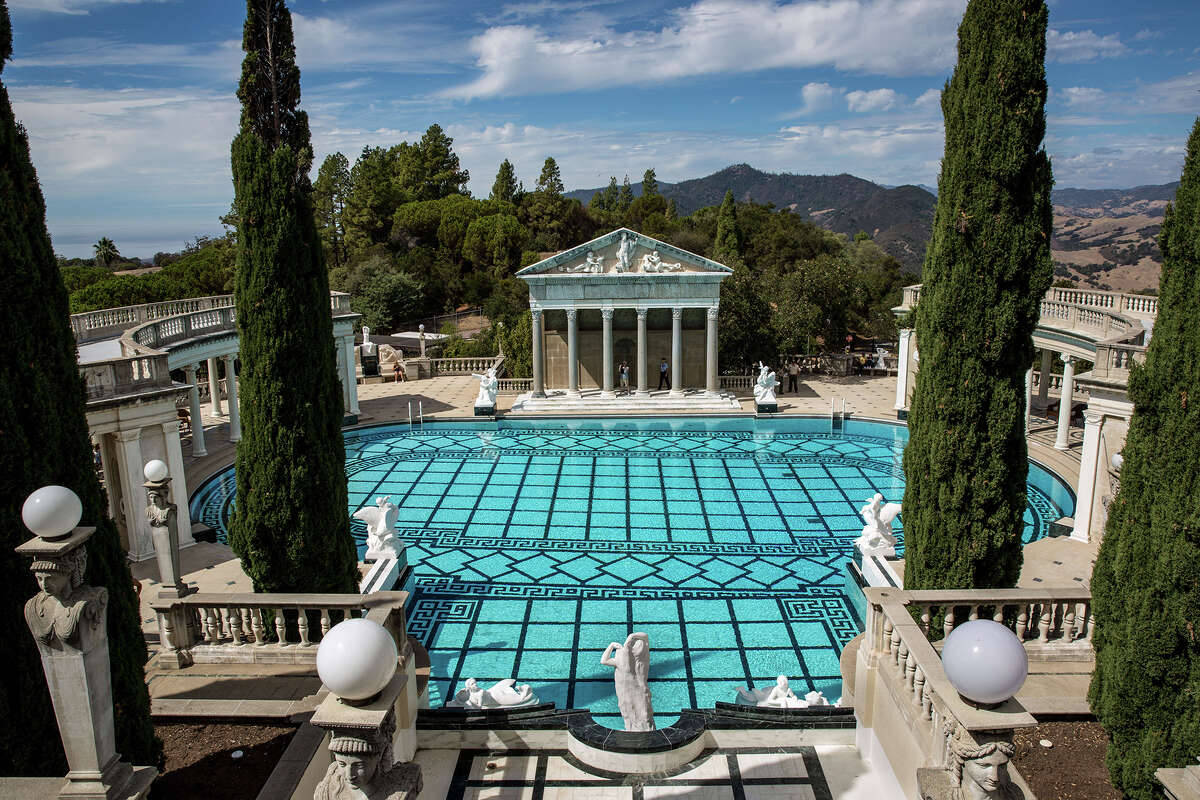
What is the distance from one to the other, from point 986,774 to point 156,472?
8.48 metres

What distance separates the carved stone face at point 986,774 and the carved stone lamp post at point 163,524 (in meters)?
7.87

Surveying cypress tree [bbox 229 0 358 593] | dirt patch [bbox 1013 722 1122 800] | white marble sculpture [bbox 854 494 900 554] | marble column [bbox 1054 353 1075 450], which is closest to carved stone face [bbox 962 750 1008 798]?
dirt patch [bbox 1013 722 1122 800]

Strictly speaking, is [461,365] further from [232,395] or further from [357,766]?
[357,766]

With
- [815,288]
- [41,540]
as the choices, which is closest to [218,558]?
[41,540]

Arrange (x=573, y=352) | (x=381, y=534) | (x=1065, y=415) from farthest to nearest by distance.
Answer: (x=573, y=352)
(x=1065, y=415)
(x=381, y=534)

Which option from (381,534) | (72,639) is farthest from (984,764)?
(381,534)

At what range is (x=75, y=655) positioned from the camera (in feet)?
15.0

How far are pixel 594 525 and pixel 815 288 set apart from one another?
21.7 meters

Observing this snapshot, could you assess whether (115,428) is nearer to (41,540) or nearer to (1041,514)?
(41,540)

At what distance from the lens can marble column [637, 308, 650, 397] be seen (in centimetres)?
2955

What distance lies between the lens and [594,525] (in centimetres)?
1711

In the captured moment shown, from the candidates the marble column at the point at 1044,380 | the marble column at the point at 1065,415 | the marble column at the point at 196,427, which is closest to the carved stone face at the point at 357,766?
the marble column at the point at 196,427

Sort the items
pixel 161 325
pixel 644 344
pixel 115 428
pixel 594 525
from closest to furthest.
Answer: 1. pixel 115 428
2. pixel 594 525
3. pixel 161 325
4. pixel 644 344

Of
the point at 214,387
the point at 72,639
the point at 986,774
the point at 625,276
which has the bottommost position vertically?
the point at 214,387
